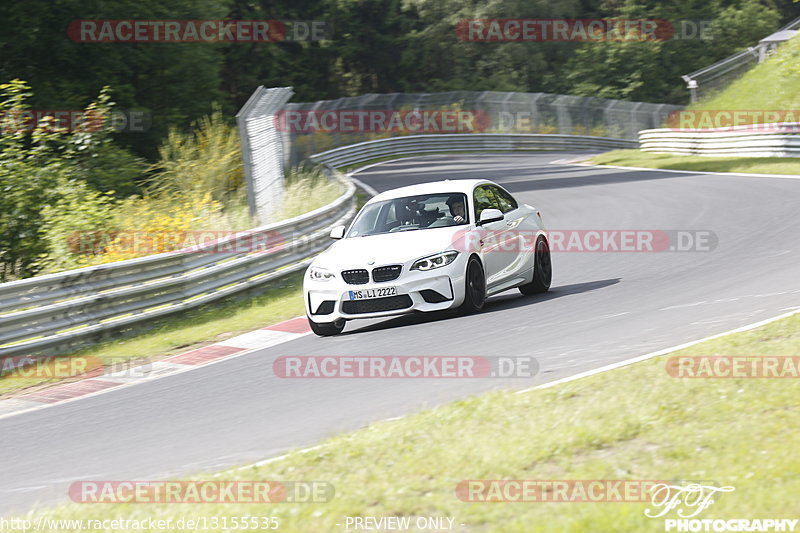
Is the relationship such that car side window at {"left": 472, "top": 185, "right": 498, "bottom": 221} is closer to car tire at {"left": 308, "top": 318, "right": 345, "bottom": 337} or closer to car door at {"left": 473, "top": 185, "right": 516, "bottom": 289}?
car door at {"left": 473, "top": 185, "right": 516, "bottom": 289}

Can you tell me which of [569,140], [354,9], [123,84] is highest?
[354,9]

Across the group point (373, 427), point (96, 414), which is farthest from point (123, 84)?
point (373, 427)

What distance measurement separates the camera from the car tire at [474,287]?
11.1 meters

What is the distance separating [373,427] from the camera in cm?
689

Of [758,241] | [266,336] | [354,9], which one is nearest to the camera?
[266,336]

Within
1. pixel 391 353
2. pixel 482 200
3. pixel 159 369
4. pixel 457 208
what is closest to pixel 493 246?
Result: pixel 457 208

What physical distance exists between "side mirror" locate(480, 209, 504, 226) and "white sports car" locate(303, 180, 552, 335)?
0.01m

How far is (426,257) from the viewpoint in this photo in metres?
10.8

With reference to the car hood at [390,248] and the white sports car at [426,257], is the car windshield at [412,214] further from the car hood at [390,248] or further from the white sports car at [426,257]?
the car hood at [390,248]

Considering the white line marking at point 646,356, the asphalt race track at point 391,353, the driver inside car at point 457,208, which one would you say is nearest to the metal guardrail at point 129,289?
the asphalt race track at point 391,353

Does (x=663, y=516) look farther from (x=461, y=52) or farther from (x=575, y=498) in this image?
(x=461, y=52)

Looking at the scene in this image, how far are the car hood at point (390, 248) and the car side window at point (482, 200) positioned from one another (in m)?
0.56

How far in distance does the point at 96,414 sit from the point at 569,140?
153 ft

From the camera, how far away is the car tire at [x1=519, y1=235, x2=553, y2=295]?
12570 millimetres
